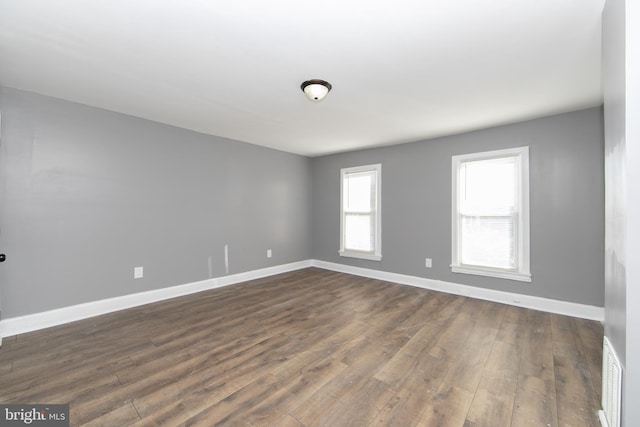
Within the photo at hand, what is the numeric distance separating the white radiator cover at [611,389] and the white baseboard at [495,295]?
2.04 metres

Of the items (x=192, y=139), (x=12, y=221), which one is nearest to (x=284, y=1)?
(x=192, y=139)

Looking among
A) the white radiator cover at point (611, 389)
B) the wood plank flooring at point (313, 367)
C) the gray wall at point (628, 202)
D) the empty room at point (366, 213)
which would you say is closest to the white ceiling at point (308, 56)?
the empty room at point (366, 213)

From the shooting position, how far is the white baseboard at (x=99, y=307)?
2.63 metres

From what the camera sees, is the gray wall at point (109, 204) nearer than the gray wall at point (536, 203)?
Yes

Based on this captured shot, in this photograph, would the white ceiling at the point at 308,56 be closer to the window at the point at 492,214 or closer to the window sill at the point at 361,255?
the window at the point at 492,214

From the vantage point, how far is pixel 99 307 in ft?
10.2

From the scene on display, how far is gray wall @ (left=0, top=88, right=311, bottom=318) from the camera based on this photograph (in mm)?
2668

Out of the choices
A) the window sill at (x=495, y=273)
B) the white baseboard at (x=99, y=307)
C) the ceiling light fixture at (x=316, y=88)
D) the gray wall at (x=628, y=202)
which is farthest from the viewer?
the window sill at (x=495, y=273)

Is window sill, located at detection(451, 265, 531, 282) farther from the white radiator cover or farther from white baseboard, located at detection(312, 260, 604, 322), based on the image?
the white radiator cover

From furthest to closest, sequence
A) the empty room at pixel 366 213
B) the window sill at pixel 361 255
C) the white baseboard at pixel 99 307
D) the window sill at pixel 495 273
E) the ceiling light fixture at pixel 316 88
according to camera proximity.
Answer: the window sill at pixel 361 255
the window sill at pixel 495 273
the white baseboard at pixel 99 307
the ceiling light fixture at pixel 316 88
the empty room at pixel 366 213

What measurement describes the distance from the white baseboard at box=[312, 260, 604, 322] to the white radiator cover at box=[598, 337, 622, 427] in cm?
204

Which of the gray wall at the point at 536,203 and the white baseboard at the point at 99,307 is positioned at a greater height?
the gray wall at the point at 536,203

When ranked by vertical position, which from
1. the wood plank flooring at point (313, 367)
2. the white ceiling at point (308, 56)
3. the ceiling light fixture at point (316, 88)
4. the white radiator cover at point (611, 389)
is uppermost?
the white ceiling at point (308, 56)

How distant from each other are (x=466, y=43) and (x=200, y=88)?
2.35 meters
